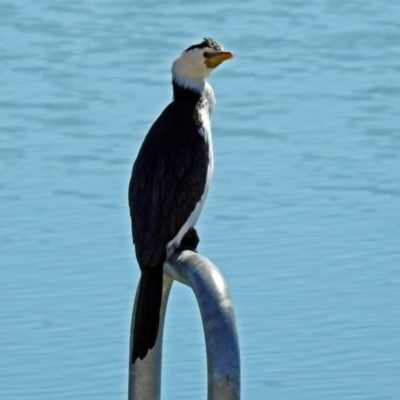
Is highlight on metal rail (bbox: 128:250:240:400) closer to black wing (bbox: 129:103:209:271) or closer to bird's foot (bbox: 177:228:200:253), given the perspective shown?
black wing (bbox: 129:103:209:271)

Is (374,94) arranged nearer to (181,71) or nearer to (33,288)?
(33,288)

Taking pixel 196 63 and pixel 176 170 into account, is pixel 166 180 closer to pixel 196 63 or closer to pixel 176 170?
pixel 176 170

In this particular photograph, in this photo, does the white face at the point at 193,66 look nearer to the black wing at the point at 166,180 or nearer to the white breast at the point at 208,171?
the white breast at the point at 208,171

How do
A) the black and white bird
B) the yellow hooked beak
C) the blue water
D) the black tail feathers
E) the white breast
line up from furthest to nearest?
the blue water < the yellow hooked beak < the white breast < the black and white bird < the black tail feathers

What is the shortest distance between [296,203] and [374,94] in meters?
2.15

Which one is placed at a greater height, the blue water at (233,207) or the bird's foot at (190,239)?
the blue water at (233,207)

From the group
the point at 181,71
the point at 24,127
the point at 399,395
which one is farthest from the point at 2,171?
the point at 181,71

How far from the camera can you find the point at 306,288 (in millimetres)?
6531

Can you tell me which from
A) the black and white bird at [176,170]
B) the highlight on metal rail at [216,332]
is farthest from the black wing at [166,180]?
the highlight on metal rail at [216,332]

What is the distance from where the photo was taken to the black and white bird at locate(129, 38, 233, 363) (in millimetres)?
3965

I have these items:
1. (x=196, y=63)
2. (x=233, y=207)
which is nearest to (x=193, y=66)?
(x=196, y=63)

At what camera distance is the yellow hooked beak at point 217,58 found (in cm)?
448

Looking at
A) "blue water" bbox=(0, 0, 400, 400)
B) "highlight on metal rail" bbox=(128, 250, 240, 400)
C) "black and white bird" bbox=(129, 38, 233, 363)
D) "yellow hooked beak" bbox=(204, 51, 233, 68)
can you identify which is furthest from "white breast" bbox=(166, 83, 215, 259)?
"blue water" bbox=(0, 0, 400, 400)

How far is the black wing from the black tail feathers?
18 centimetres
